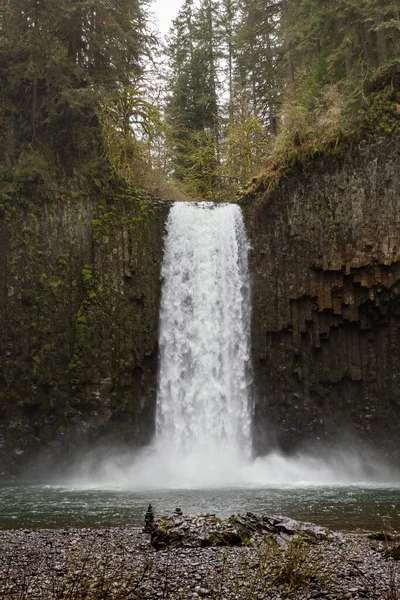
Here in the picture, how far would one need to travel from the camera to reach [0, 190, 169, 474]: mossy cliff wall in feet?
58.5

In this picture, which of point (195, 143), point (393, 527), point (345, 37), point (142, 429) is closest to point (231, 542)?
point (393, 527)

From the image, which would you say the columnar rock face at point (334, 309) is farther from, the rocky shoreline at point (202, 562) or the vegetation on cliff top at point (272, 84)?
the rocky shoreline at point (202, 562)

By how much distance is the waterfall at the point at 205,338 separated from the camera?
18.4m

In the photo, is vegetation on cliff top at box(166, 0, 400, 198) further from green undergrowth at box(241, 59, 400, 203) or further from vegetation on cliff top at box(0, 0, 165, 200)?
vegetation on cliff top at box(0, 0, 165, 200)

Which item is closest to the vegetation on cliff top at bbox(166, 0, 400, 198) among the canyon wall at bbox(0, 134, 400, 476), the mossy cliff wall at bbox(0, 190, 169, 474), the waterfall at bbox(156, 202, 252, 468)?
the canyon wall at bbox(0, 134, 400, 476)

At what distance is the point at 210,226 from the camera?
20422 millimetres

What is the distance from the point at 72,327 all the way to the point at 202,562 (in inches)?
470

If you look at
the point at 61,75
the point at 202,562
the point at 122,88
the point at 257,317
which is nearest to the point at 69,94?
the point at 61,75

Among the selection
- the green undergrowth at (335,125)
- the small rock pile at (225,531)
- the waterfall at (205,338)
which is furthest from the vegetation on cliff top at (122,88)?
the small rock pile at (225,531)

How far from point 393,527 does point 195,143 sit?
2542 cm

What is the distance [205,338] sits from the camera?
63.1ft

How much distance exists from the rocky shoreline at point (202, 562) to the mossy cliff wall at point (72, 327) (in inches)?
339

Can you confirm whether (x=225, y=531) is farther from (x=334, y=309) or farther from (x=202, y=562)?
(x=334, y=309)

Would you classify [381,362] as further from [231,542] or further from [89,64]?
[89,64]
